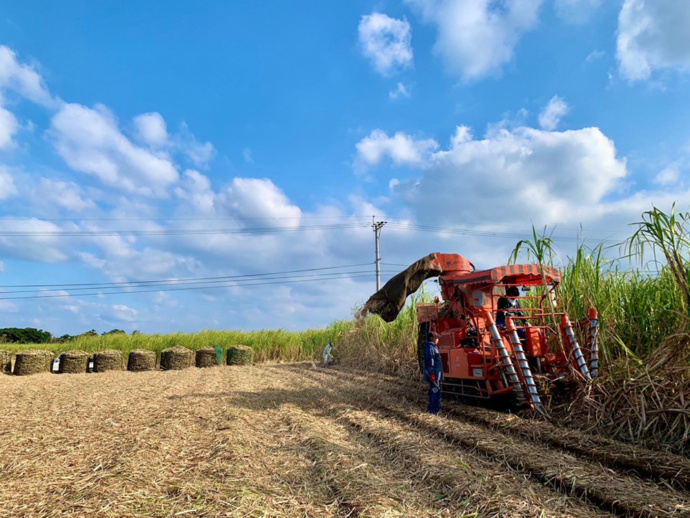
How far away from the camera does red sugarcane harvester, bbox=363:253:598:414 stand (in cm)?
554

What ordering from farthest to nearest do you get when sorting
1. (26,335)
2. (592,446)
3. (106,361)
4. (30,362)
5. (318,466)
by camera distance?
(26,335) < (106,361) < (30,362) < (592,446) < (318,466)

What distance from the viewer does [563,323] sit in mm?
5914

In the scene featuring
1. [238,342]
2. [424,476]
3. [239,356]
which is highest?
[238,342]

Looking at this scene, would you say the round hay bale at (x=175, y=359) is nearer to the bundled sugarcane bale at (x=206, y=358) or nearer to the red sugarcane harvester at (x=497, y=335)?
the bundled sugarcane bale at (x=206, y=358)

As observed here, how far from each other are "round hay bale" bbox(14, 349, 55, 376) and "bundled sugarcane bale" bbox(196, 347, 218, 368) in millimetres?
4551

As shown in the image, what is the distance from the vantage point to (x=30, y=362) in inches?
523

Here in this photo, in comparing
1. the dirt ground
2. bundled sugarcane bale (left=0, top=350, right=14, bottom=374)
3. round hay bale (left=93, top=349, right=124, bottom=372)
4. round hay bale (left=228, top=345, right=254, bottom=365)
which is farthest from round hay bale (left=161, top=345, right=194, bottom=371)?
the dirt ground

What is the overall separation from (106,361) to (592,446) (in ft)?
46.1

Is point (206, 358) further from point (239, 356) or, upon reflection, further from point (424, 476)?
point (424, 476)

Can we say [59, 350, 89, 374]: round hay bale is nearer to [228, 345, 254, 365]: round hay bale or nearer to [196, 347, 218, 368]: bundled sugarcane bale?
[196, 347, 218, 368]: bundled sugarcane bale

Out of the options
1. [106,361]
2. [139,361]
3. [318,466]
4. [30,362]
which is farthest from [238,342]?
[318,466]

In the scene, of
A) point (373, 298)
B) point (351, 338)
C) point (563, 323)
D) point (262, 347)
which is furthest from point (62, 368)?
point (563, 323)

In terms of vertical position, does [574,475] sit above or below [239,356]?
below

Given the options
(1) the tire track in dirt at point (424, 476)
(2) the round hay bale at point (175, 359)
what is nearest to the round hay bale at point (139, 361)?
(2) the round hay bale at point (175, 359)
